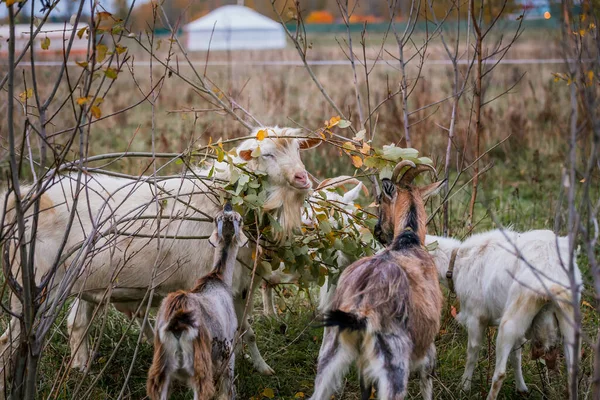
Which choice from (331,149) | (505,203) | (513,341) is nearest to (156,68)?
(331,149)

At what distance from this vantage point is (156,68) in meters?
18.6

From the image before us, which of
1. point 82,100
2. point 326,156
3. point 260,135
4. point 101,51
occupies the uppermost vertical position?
point 101,51

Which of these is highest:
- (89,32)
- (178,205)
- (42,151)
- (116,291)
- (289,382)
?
(89,32)

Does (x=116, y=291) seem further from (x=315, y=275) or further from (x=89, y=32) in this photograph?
(x=89, y=32)

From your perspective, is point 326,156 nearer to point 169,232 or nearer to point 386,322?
point 169,232

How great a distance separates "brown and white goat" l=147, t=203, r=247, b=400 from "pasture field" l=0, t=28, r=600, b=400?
0.78 ft

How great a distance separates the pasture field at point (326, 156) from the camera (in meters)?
5.33

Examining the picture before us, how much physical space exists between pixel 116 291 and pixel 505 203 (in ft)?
17.4

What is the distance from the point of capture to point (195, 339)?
13.1 feet

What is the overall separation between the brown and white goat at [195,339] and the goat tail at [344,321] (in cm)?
73

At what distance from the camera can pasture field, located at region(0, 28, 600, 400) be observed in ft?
17.5

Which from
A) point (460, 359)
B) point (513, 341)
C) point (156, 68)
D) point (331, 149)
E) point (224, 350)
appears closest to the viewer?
point (224, 350)

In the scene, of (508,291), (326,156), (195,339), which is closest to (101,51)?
(195,339)

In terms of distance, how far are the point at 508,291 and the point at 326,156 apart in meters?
5.74
